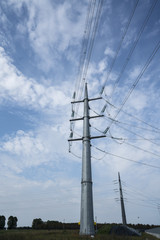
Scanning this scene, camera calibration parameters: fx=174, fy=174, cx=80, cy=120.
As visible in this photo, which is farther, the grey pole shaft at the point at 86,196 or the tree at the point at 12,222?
the tree at the point at 12,222

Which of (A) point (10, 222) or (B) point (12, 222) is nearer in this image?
(A) point (10, 222)

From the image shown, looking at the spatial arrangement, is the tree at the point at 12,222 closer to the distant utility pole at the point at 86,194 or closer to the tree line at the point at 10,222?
the tree line at the point at 10,222

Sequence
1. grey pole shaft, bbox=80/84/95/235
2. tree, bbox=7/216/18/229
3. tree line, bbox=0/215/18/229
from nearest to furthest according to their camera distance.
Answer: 1. grey pole shaft, bbox=80/84/95/235
2. tree line, bbox=0/215/18/229
3. tree, bbox=7/216/18/229

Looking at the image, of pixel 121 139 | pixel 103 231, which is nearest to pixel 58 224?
pixel 103 231

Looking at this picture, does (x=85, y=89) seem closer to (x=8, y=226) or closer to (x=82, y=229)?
(x=82, y=229)

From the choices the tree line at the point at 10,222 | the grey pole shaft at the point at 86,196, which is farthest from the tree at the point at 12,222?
the grey pole shaft at the point at 86,196

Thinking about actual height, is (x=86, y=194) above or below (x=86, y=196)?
above

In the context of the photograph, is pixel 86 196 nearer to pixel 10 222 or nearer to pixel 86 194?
pixel 86 194

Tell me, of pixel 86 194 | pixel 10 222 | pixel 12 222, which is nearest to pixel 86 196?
pixel 86 194

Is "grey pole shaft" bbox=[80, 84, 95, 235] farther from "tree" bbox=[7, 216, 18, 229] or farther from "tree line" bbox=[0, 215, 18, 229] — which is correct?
"tree" bbox=[7, 216, 18, 229]

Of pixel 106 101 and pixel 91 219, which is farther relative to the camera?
pixel 106 101

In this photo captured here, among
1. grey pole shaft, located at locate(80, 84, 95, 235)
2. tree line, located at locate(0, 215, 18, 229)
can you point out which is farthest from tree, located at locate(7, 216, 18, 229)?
grey pole shaft, located at locate(80, 84, 95, 235)

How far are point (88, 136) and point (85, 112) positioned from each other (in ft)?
9.63

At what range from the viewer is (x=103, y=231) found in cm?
2206
